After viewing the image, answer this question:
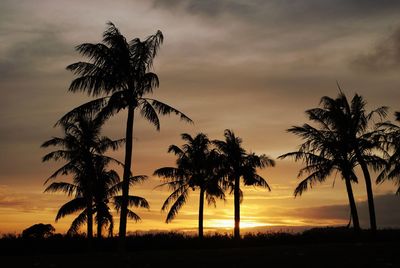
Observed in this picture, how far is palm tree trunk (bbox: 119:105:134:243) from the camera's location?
1032 inches

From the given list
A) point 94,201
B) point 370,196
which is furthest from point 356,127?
point 94,201

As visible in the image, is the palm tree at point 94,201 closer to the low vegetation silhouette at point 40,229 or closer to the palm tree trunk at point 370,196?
the low vegetation silhouette at point 40,229

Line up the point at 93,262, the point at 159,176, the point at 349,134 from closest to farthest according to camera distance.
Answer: the point at 93,262, the point at 349,134, the point at 159,176

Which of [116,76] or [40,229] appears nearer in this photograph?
[116,76]

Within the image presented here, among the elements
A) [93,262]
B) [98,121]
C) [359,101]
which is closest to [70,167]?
[98,121]

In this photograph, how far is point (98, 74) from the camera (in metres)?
28.2

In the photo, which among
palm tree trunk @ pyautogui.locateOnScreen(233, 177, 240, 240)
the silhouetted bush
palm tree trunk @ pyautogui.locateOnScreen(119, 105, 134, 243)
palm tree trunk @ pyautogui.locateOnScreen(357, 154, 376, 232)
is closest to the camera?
palm tree trunk @ pyautogui.locateOnScreen(119, 105, 134, 243)

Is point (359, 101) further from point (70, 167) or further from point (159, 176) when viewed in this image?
point (70, 167)

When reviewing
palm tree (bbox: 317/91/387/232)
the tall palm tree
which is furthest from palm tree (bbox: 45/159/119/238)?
palm tree (bbox: 317/91/387/232)

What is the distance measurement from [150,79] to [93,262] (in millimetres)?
11218

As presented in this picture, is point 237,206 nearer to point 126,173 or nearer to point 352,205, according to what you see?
point 352,205

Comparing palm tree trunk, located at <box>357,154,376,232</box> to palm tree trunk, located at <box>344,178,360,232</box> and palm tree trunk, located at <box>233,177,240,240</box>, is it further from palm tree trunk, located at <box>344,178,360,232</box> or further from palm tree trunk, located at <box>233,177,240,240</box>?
palm tree trunk, located at <box>233,177,240,240</box>

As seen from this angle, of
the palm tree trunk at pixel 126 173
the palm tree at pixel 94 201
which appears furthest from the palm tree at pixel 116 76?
the palm tree at pixel 94 201

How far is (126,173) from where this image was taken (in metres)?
26.5
